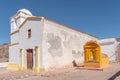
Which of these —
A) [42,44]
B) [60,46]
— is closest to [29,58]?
[42,44]

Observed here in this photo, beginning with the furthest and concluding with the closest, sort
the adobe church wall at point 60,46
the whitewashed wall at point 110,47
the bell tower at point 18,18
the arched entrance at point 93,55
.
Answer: the whitewashed wall at point 110,47
the bell tower at point 18,18
the adobe church wall at point 60,46
the arched entrance at point 93,55

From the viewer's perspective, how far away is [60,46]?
18.9 m

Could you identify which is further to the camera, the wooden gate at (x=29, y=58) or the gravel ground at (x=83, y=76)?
the wooden gate at (x=29, y=58)

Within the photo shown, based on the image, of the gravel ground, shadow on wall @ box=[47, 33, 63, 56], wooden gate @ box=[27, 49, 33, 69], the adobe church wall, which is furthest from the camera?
wooden gate @ box=[27, 49, 33, 69]

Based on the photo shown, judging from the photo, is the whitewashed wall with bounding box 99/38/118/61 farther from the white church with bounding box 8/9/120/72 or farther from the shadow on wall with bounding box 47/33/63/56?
the shadow on wall with bounding box 47/33/63/56

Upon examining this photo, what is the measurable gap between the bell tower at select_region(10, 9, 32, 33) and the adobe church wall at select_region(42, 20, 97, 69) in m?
5.59

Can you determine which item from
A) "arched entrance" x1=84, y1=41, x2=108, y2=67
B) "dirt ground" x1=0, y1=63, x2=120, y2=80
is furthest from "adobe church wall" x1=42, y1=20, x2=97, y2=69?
"arched entrance" x1=84, y1=41, x2=108, y2=67

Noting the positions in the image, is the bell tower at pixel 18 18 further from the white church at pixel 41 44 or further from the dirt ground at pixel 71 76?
the dirt ground at pixel 71 76

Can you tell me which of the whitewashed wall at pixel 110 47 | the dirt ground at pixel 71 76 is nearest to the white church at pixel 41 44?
the dirt ground at pixel 71 76

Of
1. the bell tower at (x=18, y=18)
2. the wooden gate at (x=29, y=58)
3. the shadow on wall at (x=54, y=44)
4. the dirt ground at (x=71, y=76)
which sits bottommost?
the dirt ground at (x=71, y=76)

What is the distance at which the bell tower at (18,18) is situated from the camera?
22031 mm

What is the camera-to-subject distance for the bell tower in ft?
72.3

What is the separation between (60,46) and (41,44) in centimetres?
273

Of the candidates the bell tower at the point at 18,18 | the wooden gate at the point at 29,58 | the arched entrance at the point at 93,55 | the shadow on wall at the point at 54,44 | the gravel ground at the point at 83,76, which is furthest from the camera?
the bell tower at the point at 18,18
